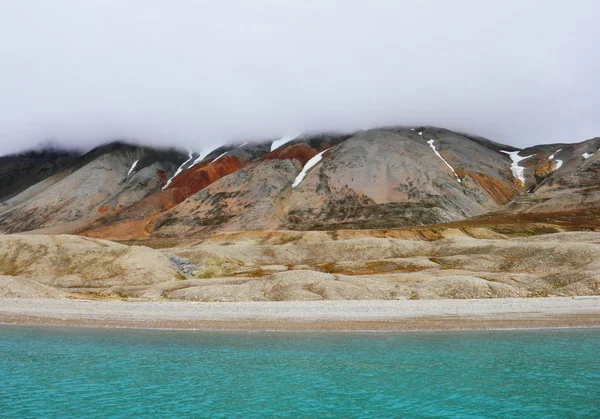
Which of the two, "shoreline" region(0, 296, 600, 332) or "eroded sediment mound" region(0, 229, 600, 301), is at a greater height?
"eroded sediment mound" region(0, 229, 600, 301)

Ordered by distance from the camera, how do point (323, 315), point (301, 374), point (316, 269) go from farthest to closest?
point (316, 269) → point (323, 315) → point (301, 374)

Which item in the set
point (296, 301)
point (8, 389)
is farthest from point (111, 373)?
point (296, 301)

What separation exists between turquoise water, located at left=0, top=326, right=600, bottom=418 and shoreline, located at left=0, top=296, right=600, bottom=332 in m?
3.44

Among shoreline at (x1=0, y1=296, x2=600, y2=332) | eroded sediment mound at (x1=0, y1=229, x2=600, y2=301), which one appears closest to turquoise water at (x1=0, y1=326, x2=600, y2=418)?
shoreline at (x1=0, y1=296, x2=600, y2=332)

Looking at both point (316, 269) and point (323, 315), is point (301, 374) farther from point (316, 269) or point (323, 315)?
point (316, 269)

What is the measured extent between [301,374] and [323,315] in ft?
73.0

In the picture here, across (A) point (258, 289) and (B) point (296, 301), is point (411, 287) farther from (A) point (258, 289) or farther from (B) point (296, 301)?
(A) point (258, 289)

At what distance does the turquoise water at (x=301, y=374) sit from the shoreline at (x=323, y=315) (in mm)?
3444

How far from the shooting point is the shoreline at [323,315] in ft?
166

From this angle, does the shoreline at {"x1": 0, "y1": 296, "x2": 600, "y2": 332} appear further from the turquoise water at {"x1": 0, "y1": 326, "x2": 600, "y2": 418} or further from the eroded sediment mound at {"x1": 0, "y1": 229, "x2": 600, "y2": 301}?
the eroded sediment mound at {"x1": 0, "y1": 229, "x2": 600, "y2": 301}

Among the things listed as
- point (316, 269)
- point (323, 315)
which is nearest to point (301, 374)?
point (323, 315)

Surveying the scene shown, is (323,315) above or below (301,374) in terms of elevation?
above

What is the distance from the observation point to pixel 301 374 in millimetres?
33188

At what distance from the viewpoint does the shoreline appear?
50500mm
